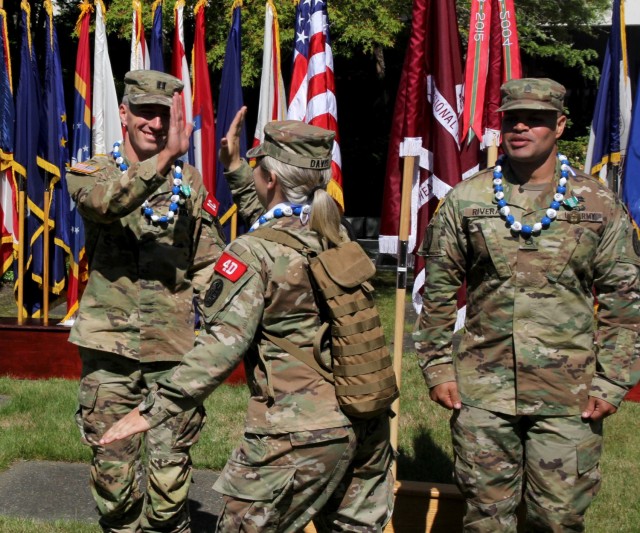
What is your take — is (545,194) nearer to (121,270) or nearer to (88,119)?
(121,270)

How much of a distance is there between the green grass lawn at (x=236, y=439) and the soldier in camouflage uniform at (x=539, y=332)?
141cm

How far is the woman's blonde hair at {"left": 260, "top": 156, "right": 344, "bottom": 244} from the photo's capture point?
10.9 feet

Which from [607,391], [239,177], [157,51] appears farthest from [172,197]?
[157,51]

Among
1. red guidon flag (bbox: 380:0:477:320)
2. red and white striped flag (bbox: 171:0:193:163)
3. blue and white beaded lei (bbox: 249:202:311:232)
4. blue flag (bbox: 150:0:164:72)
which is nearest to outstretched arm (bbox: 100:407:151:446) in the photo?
blue and white beaded lei (bbox: 249:202:311:232)

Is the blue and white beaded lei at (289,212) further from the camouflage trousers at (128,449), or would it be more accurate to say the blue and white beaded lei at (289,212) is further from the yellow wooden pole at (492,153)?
the yellow wooden pole at (492,153)

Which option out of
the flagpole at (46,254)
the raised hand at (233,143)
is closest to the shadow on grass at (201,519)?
the raised hand at (233,143)

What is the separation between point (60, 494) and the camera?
19.1 ft

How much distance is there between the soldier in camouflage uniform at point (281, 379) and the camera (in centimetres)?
321

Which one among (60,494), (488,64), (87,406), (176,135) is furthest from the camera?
(60,494)

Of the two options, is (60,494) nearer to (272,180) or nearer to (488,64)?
(272,180)

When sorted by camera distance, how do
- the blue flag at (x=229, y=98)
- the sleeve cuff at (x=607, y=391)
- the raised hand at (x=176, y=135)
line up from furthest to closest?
the blue flag at (x=229, y=98) → the sleeve cuff at (x=607, y=391) → the raised hand at (x=176, y=135)

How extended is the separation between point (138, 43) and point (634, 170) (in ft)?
14.9

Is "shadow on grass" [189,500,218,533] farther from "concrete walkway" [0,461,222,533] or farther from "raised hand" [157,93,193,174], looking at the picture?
"raised hand" [157,93,193,174]

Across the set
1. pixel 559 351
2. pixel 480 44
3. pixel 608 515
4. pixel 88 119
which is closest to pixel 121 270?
pixel 559 351
